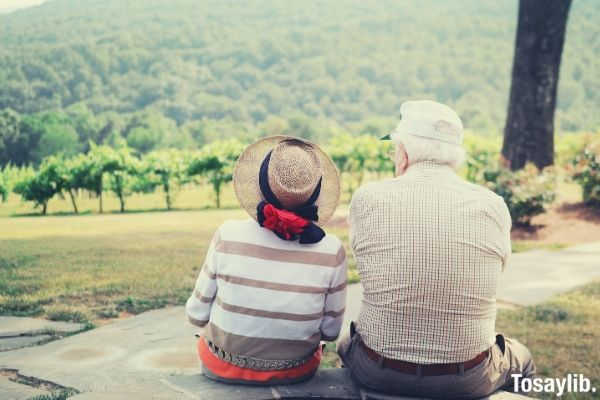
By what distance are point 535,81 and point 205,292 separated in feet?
27.8

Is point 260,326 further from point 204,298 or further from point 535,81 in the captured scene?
point 535,81

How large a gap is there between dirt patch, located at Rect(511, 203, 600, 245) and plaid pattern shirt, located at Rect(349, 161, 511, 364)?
6854mm

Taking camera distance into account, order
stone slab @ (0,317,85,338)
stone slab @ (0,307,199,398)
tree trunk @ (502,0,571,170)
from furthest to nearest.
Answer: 1. tree trunk @ (502,0,571,170)
2. stone slab @ (0,317,85,338)
3. stone slab @ (0,307,199,398)

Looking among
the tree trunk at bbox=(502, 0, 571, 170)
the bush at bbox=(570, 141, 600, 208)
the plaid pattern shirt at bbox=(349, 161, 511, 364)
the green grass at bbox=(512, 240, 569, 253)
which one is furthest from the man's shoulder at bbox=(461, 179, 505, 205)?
the bush at bbox=(570, 141, 600, 208)

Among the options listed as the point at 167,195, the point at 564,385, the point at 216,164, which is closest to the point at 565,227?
the point at 216,164

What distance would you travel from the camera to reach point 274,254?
2680 millimetres

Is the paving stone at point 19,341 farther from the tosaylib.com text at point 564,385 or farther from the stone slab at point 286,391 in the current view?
the tosaylib.com text at point 564,385

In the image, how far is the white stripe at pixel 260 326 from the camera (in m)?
2.71

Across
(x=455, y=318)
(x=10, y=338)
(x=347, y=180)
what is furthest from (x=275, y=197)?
(x=347, y=180)

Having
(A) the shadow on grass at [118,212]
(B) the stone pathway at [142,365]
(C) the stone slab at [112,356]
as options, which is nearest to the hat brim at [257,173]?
(B) the stone pathway at [142,365]

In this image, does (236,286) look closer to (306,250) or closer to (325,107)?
(306,250)

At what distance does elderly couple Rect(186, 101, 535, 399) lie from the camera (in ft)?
8.50

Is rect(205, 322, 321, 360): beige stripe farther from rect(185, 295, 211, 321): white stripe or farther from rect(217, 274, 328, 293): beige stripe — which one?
rect(217, 274, 328, 293): beige stripe

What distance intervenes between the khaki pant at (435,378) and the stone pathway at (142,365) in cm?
6
